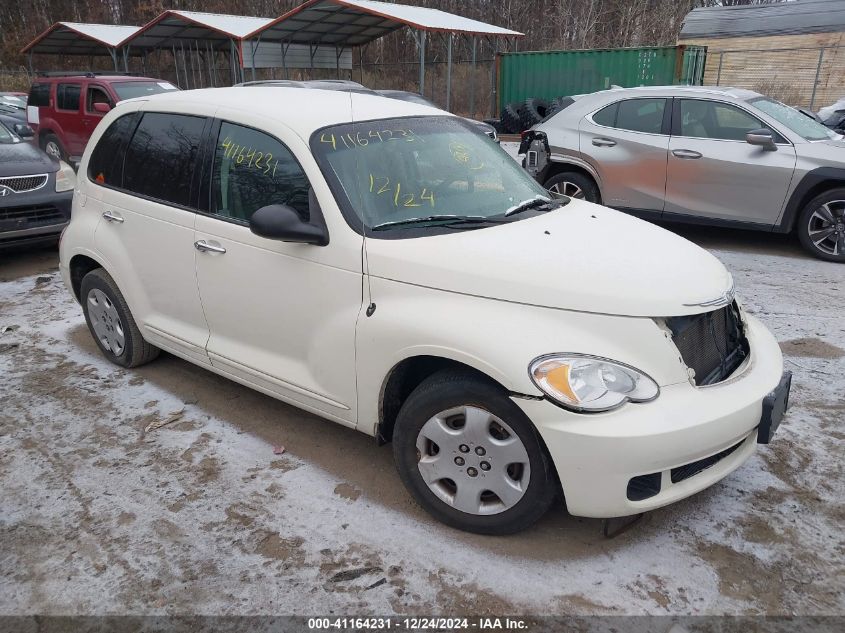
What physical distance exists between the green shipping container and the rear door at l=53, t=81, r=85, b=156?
13207mm

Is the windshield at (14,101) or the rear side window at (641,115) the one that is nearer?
the rear side window at (641,115)

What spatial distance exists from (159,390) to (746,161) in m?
6.00

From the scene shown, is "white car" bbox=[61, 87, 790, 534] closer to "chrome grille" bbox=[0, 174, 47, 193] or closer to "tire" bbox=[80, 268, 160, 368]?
"tire" bbox=[80, 268, 160, 368]

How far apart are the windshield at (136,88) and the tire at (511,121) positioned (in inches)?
359

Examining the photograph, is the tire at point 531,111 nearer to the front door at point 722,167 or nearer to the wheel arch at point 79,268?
the front door at point 722,167

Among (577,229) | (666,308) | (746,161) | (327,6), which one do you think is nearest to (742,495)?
(666,308)

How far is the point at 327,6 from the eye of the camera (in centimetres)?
2111

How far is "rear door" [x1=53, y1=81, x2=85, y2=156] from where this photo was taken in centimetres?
1417

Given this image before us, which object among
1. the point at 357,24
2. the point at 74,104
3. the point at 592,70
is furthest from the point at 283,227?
the point at 357,24

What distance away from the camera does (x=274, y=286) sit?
338 centimetres

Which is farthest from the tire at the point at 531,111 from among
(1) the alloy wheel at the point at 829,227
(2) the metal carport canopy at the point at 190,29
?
(1) the alloy wheel at the point at 829,227

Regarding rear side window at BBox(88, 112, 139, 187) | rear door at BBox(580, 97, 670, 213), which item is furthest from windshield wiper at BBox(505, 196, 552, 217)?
rear door at BBox(580, 97, 670, 213)

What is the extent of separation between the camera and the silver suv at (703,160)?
6824mm

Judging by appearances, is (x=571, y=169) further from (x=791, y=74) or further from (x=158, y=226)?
(x=791, y=74)
